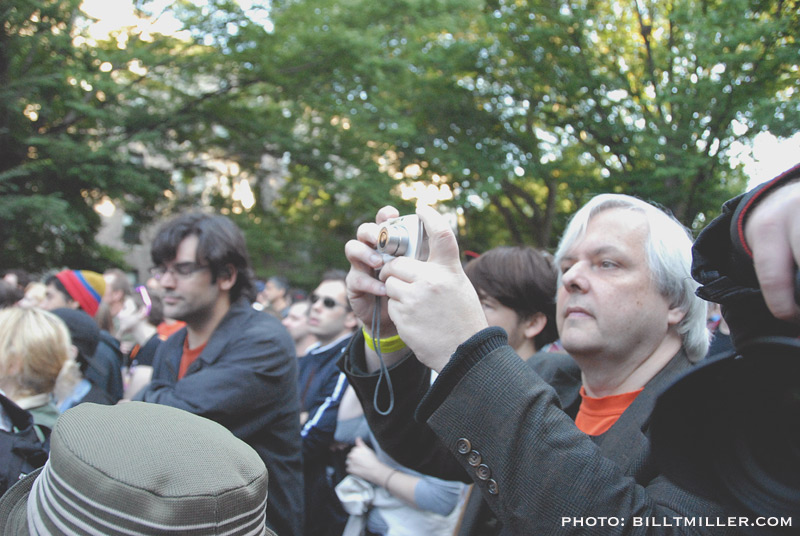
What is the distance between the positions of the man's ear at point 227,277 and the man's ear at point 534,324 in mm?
1419

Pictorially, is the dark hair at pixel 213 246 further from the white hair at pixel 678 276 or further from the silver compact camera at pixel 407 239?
the white hair at pixel 678 276

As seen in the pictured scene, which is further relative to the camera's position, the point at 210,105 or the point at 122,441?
the point at 210,105

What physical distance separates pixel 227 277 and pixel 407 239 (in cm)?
190

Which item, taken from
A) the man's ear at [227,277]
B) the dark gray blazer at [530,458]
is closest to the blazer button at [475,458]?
the dark gray blazer at [530,458]

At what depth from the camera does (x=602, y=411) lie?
1.72m

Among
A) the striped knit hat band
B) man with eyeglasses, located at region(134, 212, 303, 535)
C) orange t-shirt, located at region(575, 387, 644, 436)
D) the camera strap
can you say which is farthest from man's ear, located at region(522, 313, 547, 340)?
the striped knit hat band

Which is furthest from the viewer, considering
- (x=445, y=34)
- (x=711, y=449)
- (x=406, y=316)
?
(x=445, y=34)

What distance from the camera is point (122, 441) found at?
1071 millimetres

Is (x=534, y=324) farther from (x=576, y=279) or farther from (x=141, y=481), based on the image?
(x=141, y=481)

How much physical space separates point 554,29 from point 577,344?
→ 9.59m

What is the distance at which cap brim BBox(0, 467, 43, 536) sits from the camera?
1119 mm

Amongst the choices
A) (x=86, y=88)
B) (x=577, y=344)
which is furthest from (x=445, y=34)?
(x=577, y=344)

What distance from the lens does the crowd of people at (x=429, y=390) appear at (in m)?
0.99

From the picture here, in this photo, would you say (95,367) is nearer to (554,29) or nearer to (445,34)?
(554,29)
